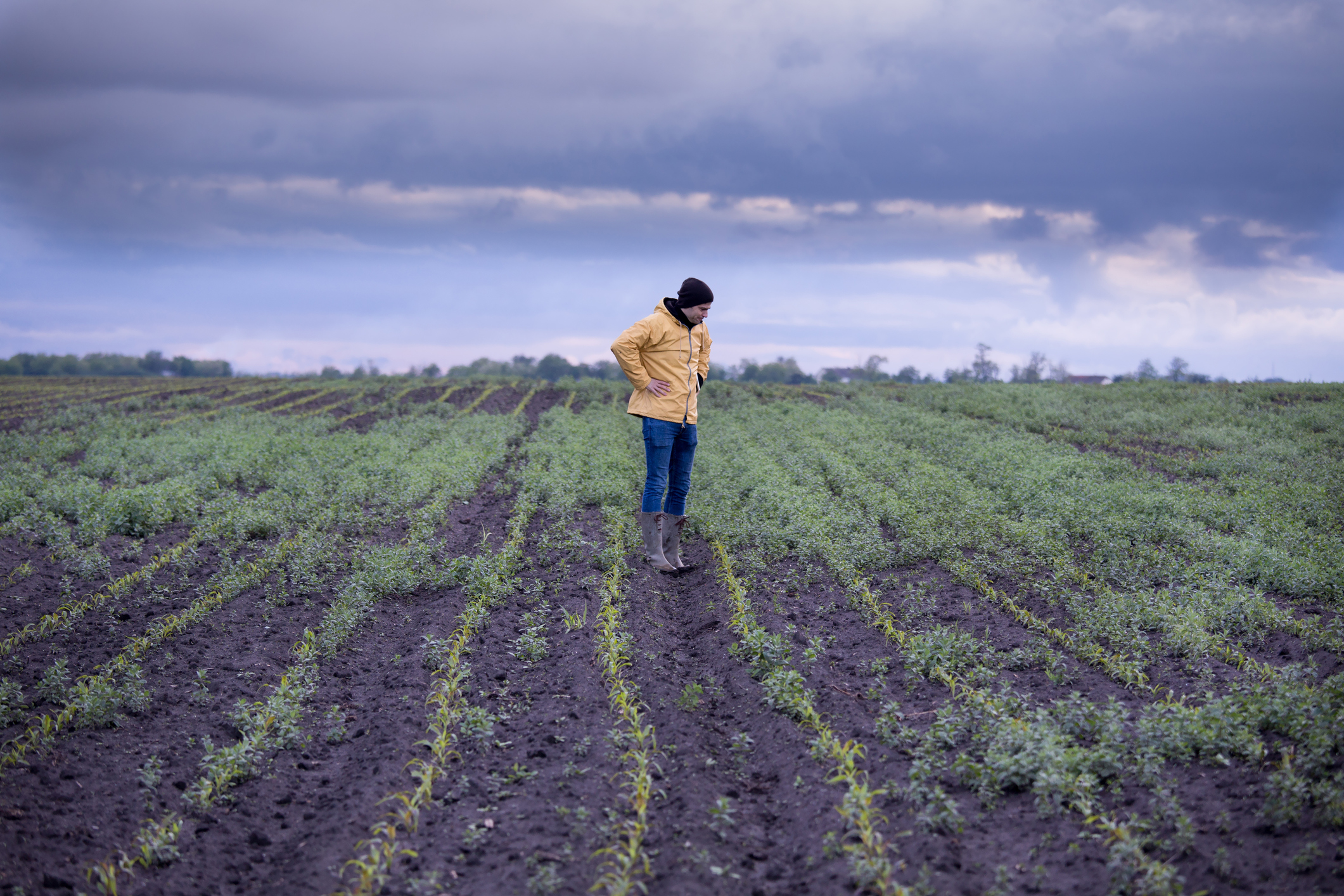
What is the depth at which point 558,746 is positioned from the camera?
473 cm

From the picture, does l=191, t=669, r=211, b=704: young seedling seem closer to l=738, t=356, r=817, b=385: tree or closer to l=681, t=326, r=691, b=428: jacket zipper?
l=681, t=326, r=691, b=428: jacket zipper

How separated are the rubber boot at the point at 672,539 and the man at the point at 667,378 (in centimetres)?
18

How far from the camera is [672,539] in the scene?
853cm

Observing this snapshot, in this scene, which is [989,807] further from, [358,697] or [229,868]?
[358,697]

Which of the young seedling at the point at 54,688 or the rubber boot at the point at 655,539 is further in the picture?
the rubber boot at the point at 655,539

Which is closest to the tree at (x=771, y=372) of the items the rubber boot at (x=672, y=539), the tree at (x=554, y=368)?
the tree at (x=554, y=368)

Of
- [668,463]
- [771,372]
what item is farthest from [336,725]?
[771,372]

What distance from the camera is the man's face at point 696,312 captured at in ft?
25.5

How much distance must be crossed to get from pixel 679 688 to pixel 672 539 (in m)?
2.90

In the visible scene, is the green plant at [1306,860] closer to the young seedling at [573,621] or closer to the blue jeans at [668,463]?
the young seedling at [573,621]

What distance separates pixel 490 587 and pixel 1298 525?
9.32 metres

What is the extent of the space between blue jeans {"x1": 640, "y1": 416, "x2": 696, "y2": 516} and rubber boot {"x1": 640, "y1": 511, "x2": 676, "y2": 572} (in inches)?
4.9

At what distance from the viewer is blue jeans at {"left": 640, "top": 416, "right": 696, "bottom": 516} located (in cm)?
784

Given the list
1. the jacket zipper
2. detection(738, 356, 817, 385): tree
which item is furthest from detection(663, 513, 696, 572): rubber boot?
detection(738, 356, 817, 385): tree
